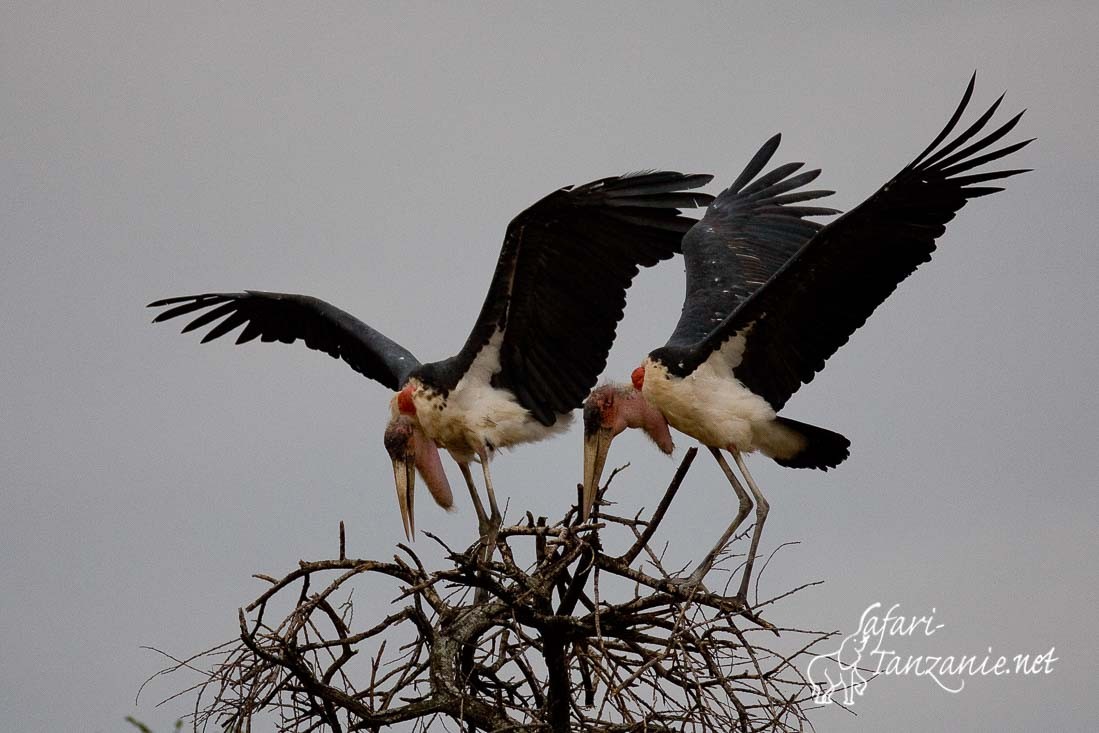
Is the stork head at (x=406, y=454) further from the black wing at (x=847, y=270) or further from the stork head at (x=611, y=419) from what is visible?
the black wing at (x=847, y=270)

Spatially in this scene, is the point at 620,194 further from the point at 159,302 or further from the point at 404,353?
the point at 159,302

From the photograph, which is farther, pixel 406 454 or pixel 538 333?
pixel 406 454

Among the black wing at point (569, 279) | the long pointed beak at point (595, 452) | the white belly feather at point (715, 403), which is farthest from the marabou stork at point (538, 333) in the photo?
the white belly feather at point (715, 403)

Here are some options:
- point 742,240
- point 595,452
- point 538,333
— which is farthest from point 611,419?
point 742,240

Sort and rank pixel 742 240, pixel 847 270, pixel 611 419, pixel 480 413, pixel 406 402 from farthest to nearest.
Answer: pixel 742 240 < pixel 406 402 < pixel 480 413 < pixel 611 419 < pixel 847 270

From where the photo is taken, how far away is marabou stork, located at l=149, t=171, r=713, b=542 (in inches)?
358

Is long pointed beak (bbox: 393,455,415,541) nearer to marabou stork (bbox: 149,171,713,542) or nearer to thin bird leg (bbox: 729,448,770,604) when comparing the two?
marabou stork (bbox: 149,171,713,542)

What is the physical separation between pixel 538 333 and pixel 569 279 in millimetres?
388

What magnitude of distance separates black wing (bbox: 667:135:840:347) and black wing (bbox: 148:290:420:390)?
1.76 meters

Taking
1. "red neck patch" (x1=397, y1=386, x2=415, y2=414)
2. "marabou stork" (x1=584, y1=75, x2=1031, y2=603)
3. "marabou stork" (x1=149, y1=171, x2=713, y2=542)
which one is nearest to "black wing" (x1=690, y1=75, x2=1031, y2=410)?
"marabou stork" (x1=584, y1=75, x2=1031, y2=603)

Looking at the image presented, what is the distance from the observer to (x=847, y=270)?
8.66 metres

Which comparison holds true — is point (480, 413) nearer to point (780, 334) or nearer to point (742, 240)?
point (780, 334)

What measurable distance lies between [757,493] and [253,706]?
128 inches

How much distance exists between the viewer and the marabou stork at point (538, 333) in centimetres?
910
